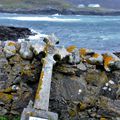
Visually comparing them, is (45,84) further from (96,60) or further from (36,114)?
(96,60)

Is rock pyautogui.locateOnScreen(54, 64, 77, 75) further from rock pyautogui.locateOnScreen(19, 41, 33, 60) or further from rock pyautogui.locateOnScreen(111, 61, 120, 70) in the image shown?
rock pyautogui.locateOnScreen(111, 61, 120, 70)

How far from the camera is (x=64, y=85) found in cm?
1057

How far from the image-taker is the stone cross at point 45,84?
8.84 m

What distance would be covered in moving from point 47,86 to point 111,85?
61.7 inches

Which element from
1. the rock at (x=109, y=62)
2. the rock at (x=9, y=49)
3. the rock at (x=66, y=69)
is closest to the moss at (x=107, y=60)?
the rock at (x=109, y=62)

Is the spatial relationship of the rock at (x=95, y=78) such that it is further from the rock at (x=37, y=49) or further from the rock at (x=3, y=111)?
the rock at (x=3, y=111)

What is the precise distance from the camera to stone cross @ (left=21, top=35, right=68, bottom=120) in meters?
8.84

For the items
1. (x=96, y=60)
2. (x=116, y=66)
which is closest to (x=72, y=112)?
(x=96, y=60)

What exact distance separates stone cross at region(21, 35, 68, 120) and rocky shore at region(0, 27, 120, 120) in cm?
18

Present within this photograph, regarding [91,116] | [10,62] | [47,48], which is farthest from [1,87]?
[91,116]

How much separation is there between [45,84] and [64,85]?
3.47 ft

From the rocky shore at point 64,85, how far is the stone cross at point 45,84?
→ 0.18 meters

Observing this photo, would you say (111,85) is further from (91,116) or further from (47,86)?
(47,86)

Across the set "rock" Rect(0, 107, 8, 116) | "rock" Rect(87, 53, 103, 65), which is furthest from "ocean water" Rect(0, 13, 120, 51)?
"rock" Rect(0, 107, 8, 116)
